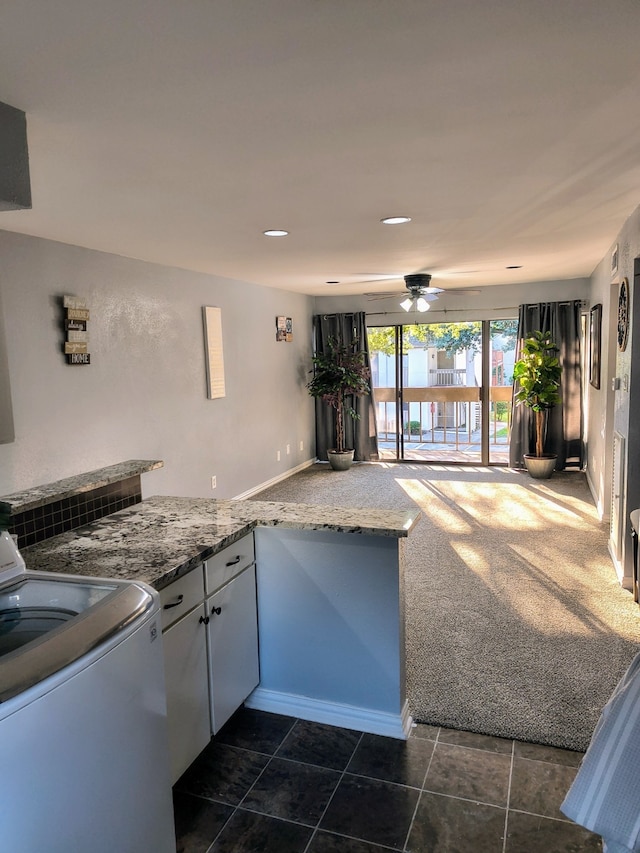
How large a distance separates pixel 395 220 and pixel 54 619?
2.74m

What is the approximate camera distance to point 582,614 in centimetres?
335

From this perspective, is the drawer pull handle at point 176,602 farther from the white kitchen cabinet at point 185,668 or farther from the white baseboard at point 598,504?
the white baseboard at point 598,504

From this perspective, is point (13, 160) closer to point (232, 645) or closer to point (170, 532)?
point (170, 532)

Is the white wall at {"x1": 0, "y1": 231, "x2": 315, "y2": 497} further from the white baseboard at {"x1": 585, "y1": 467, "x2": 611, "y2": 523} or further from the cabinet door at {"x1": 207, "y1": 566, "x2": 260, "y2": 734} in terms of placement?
the white baseboard at {"x1": 585, "y1": 467, "x2": 611, "y2": 523}

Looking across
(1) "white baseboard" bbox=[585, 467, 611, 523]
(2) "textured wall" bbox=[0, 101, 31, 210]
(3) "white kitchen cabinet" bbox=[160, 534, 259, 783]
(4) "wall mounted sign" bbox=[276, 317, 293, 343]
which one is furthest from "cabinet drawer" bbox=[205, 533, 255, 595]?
(4) "wall mounted sign" bbox=[276, 317, 293, 343]

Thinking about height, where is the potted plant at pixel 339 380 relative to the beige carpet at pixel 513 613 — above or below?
above

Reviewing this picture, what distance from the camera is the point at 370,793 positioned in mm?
2029

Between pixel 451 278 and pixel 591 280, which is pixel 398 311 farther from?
pixel 591 280

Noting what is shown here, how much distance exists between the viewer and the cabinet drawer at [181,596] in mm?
1873

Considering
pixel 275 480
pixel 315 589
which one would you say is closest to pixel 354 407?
pixel 275 480

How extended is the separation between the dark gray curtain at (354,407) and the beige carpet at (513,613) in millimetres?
1844

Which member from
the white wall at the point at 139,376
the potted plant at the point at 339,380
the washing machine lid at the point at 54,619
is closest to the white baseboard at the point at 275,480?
the white wall at the point at 139,376

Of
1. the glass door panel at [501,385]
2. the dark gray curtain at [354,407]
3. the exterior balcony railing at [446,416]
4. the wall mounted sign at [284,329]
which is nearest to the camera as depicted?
the wall mounted sign at [284,329]

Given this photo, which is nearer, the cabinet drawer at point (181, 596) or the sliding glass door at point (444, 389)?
the cabinet drawer at point (181, 596)
